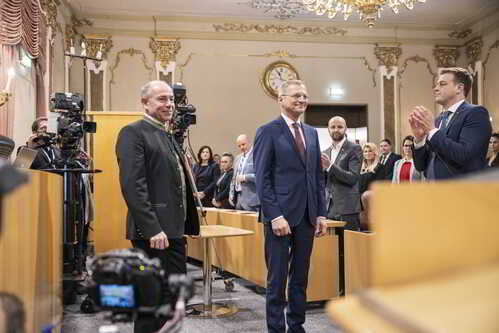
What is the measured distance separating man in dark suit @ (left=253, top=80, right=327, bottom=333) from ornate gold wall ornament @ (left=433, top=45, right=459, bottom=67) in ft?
23.2

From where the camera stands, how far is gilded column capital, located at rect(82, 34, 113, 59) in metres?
8.09

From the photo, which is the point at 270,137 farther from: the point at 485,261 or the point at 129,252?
the point at 485,261

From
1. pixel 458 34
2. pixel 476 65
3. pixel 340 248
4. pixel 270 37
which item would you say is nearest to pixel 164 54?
A: pixel 270 37

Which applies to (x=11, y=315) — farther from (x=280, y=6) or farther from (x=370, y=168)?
(x=280, y=6)

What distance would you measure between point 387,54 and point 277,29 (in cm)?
185

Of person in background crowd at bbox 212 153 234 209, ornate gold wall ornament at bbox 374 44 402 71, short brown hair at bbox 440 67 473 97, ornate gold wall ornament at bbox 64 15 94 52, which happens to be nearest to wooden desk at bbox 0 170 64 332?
short brown hair at bbox 440 67 473 97

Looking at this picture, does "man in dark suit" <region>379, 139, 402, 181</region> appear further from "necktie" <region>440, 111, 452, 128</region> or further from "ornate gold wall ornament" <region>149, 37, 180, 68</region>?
"ornate gold wall ornament" <region>149, 37, 180, 68</region>

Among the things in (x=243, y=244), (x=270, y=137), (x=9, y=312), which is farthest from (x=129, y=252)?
(x=243, y=244)

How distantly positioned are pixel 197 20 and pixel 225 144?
6.40ft

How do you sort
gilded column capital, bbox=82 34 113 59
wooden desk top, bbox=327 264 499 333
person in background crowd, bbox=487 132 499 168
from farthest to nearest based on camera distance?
gilded column capital, bbox=82 34 113 59, person in background crowd, bbox=487 132 499 168, wooden desk top, bbox=327 264 499 333

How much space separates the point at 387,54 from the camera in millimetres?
8828

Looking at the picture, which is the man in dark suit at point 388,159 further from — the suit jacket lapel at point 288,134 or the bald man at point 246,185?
the suit jacket lapel at point 288,134

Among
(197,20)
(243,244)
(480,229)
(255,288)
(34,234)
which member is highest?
(197,20)

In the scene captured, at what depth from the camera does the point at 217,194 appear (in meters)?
5.71
